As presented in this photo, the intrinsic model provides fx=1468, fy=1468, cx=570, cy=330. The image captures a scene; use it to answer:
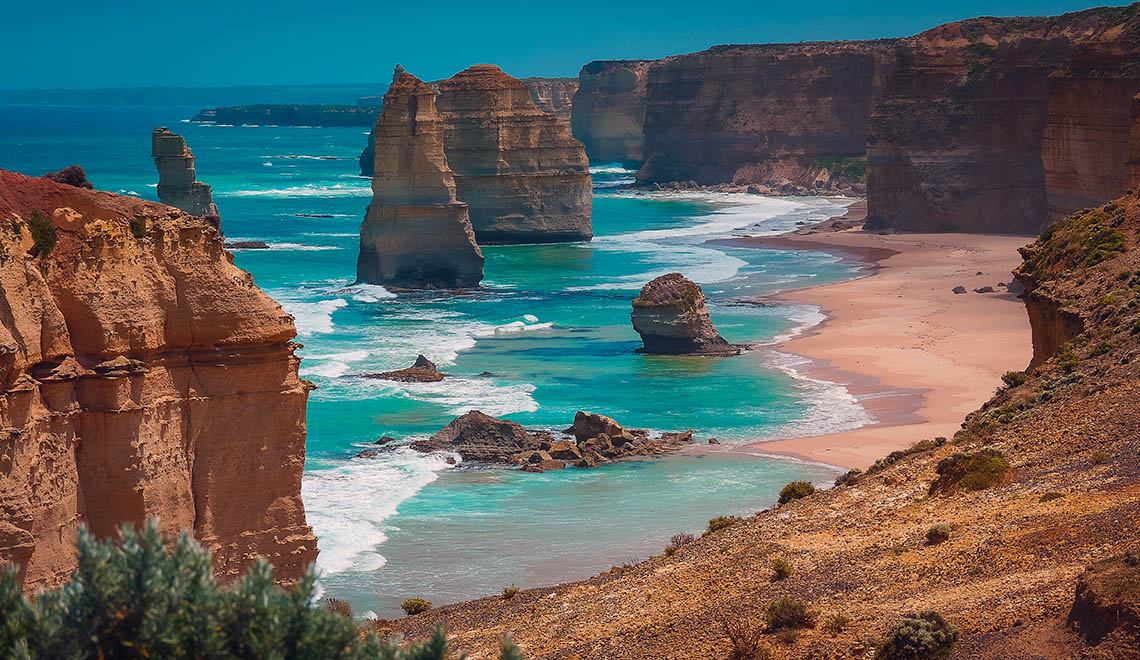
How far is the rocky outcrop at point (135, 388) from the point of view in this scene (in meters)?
14.7

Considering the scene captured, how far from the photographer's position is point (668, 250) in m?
90.9

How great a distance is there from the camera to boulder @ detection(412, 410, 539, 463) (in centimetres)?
3522

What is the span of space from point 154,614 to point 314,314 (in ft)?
177

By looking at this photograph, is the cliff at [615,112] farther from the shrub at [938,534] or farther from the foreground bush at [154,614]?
the foreground bush at [154,614]

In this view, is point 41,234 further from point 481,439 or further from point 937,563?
point 481,439

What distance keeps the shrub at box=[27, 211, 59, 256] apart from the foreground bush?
7.26 metres

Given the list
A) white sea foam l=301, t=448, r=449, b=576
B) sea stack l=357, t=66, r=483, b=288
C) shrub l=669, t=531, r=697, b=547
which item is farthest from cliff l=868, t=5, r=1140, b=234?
shrub l=669, t=531, r=697, b=547

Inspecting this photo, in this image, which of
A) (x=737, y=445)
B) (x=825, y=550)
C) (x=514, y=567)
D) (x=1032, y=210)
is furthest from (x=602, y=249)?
(x=825, y=550)

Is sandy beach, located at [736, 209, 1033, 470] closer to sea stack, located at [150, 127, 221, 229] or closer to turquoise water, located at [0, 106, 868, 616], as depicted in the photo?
turquoise water, located at [0, 106, 868, 616]

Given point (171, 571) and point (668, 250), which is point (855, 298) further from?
point (171, 571)

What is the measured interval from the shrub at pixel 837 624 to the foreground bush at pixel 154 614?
760 centimetres

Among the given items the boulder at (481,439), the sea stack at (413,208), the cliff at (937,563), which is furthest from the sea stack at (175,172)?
the cliff at (937,563)

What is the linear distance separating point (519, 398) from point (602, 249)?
50719mm

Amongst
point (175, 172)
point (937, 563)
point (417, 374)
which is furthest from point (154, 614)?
point (175, 172)
